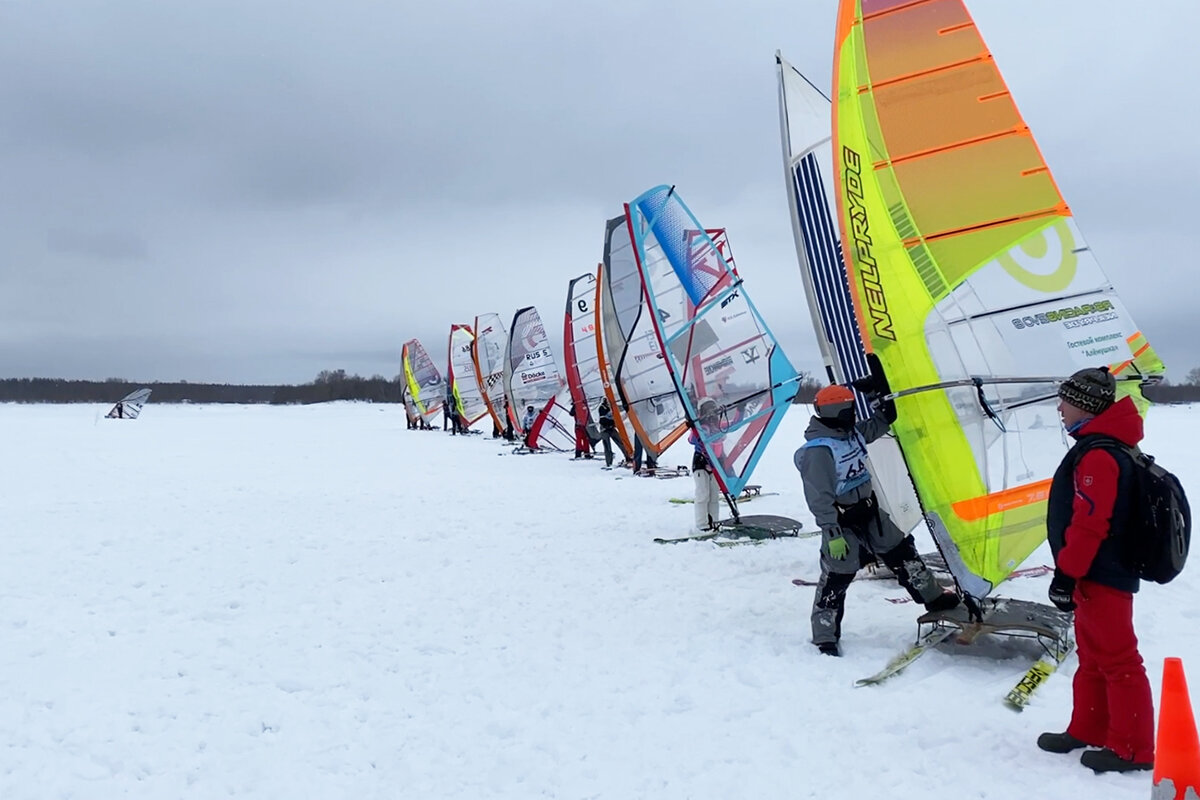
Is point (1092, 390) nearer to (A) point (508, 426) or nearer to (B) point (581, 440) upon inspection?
(B) point (581, 440)

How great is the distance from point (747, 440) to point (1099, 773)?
563cm

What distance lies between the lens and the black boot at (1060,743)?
11.2 feet

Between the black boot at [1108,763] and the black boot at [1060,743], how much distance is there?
0.41 ft

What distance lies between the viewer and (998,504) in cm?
482

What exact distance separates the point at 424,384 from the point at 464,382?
202 inches

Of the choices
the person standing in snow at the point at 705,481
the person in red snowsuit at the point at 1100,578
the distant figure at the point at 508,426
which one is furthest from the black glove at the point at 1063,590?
the distant figure at the point at 508,426

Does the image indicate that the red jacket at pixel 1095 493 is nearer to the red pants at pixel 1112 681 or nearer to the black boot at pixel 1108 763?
the red pants at pixel 1112 681

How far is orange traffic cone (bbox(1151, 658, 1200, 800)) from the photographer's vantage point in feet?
8.87

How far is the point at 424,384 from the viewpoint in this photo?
33812mm

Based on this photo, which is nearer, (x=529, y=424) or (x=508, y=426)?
(x=529, y=424)

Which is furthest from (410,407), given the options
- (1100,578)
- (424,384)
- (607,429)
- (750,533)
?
(1100,578)

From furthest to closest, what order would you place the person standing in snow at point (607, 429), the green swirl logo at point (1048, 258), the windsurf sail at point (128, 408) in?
the windsurf sail at point (128, 408) < the person standing in snow at point (607, 429) < the green swirl logo at point (1048, 258)

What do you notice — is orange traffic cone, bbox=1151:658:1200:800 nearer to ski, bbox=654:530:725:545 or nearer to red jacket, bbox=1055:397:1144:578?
red jacket, bbox=1055:397:1144:578

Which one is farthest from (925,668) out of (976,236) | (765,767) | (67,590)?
(67,590)
